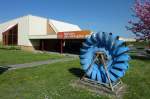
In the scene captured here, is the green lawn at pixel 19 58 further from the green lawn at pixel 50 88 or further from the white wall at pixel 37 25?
the white wall at pixel 37 25

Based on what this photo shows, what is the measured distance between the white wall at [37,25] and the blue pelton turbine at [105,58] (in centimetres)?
3053

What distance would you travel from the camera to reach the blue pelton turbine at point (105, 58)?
8.54 meters

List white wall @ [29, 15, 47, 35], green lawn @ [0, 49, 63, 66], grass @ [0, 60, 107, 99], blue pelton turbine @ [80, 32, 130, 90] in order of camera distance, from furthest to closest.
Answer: white wall @ [29, 15, 47, 35]
green lawn @ [0, 49, 63, 66]
blue pelton turbine @ [80, 32, 130, 90]
grass @ [0, 60, 107, 99]

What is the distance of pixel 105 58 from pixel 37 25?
3280cm

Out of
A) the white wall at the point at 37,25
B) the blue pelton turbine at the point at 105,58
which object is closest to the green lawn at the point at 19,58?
the blue pelton turbine at the point at 105,58

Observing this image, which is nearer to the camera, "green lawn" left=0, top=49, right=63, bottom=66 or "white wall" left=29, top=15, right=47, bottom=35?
"green lawn" left=0, top=49, right=63, bottom=66

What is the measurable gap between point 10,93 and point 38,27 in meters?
33.3

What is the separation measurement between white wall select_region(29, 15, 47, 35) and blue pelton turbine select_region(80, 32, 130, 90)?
1202 inches

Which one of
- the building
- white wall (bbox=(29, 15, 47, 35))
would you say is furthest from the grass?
white wall (bbox=(29, 15, 47, 35))

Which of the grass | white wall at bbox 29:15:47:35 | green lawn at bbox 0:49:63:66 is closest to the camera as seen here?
the grass

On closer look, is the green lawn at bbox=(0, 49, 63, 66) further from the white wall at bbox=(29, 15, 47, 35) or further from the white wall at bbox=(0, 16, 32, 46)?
the white wall at bbox=(29, 15, 47, 35)

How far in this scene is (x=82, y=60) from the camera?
9.94m

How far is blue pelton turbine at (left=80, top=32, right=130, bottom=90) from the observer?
854cm

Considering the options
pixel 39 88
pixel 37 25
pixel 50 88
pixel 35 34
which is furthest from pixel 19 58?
pixel 37 25
